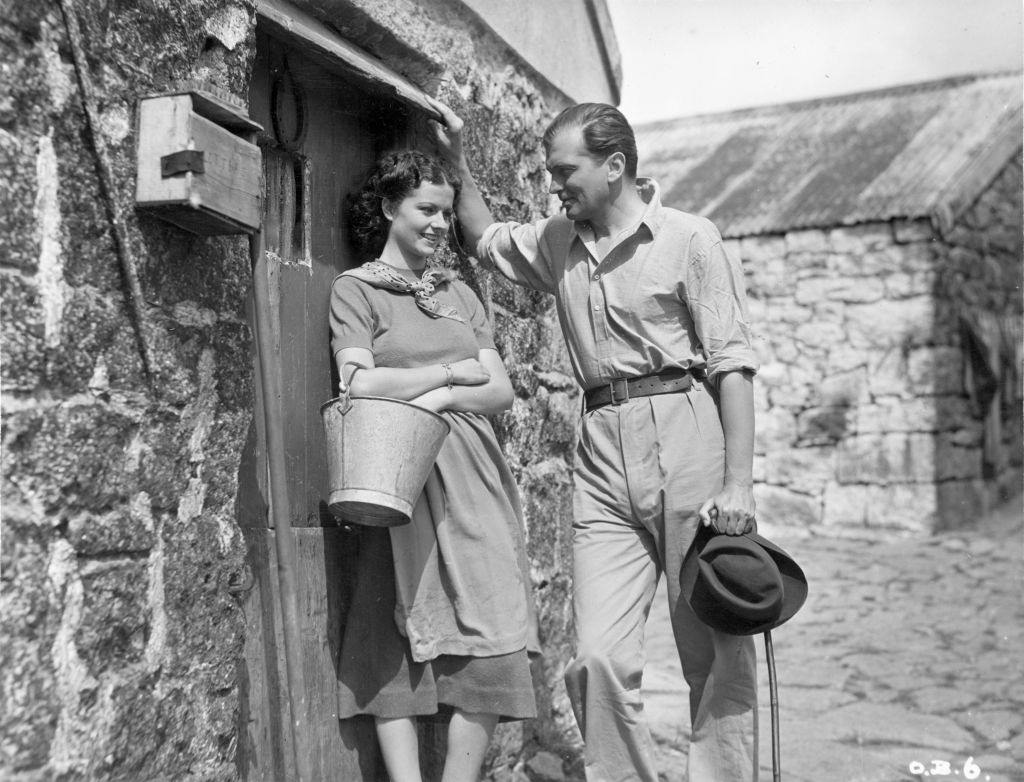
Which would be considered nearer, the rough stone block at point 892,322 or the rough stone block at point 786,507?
the rough stone block at point 892,322

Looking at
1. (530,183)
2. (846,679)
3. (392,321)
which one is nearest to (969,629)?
(846,679)

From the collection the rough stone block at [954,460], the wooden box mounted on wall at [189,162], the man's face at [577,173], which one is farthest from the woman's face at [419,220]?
the rough stone block at [954,460]

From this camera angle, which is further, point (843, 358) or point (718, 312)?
point (843, 358)

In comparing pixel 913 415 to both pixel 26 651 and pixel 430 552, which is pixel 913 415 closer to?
pixel 430 552

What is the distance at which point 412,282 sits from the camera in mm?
3186

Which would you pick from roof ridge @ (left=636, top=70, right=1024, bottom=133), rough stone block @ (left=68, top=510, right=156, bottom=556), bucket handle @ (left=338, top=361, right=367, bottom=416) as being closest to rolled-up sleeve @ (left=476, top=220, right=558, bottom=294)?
bucket handle @ (left=338, top=361, right=367, bottom=416)

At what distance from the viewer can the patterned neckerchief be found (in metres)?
3.11

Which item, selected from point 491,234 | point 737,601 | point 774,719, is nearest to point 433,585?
point 737,601

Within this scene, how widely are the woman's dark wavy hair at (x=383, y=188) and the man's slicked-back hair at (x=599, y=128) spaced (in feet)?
1.14

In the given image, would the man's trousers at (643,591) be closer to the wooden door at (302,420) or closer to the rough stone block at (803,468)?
the wooden door at (302,420)

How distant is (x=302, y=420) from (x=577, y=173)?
40.8 inches

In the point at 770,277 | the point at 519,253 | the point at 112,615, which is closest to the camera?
the point at 112,615

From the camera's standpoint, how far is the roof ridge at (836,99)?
1273 centimetres

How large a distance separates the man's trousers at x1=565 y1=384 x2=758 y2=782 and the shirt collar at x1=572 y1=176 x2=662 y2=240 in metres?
0.50
